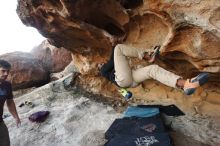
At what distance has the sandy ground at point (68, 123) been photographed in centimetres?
591

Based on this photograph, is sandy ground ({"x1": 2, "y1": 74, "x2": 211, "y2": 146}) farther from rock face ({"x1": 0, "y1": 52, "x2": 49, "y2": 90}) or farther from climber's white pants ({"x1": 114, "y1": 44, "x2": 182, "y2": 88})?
rock face ({"x1": 0, "y1": 52, "x2": 49, "y2": 90})

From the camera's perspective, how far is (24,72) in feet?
33.9

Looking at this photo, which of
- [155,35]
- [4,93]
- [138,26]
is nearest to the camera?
[4,93]

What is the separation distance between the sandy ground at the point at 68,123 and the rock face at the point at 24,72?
204 centimetres

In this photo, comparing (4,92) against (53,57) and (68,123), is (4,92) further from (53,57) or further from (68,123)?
(53,57)

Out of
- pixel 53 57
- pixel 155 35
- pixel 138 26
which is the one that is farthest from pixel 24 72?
pixel 155 35

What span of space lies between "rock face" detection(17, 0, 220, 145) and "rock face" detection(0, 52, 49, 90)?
300 cm

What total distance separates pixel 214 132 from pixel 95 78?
12.2 feet

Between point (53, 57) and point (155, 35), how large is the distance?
22.5 feet

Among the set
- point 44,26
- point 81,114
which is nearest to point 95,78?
point 81,114

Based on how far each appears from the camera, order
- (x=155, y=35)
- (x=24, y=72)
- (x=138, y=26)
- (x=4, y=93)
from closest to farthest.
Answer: (x=4, y=93), (x=155, y=35), (x=138, y=26), (x=24, y=72)

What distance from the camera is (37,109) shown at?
7723 millimetres

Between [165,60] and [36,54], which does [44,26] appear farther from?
[36,54]

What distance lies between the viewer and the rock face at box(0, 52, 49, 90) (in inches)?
400
